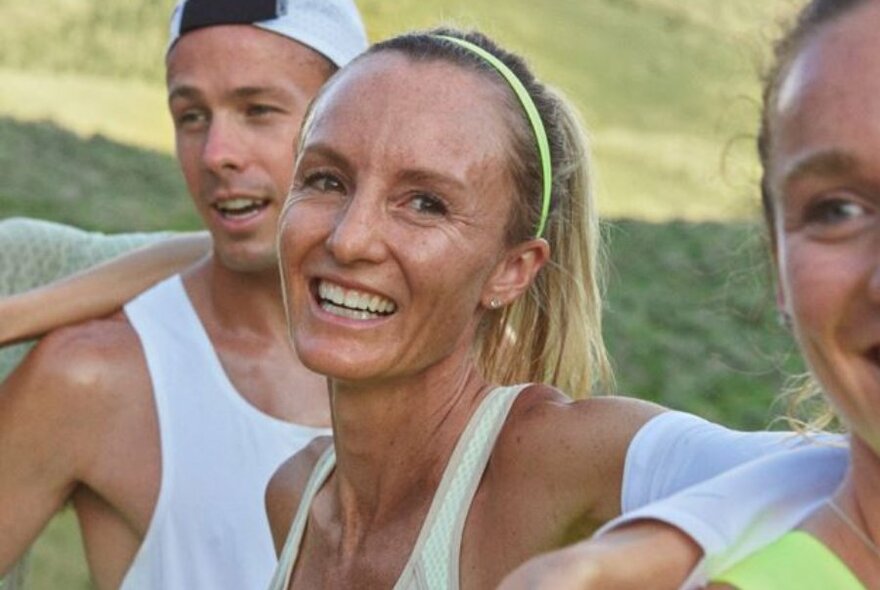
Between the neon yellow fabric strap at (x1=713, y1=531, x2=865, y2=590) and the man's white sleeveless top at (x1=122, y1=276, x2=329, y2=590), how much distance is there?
1.99 metres

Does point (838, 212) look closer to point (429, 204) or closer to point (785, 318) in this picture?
point (785, 318)

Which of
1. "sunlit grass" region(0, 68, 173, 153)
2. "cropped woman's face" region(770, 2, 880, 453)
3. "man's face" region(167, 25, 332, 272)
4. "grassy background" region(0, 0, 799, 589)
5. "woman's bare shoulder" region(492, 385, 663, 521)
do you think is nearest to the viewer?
"cropped woman's face" region(770, 2, 880, 453)

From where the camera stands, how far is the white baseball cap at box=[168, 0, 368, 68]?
3.99 meters

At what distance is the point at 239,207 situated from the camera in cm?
390

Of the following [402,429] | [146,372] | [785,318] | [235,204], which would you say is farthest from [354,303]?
[146,372]

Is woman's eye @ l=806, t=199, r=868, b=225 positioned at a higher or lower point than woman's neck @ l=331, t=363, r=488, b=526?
higher

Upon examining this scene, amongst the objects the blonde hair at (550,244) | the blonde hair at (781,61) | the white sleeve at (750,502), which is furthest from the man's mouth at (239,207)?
the blonde hair at (781,61)

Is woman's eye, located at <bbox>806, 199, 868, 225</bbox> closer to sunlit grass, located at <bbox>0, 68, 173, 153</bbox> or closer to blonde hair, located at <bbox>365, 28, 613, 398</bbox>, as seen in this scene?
blonde hair, located at <bbox>365, 28, 613, 398</bbox>

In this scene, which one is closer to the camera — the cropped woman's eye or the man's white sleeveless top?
the cropped woman's eye

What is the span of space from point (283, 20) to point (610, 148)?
11.3 meters

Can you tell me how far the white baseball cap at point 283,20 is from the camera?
3.99m

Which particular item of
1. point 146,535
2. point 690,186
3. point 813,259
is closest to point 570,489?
point 813,259

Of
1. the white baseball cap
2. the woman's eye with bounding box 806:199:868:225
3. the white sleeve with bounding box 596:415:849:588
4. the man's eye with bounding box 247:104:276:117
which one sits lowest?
the white sleeve with bounding box 596:415:849:588

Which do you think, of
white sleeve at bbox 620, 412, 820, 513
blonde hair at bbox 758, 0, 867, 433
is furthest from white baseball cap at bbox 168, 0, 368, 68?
blonde hair at bbox 758, 0, 867, 433
